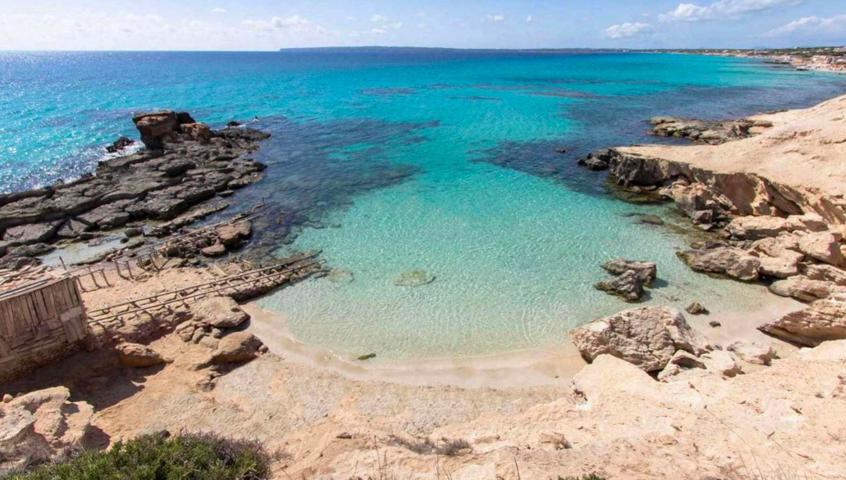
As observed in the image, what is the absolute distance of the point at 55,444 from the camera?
9797 mm

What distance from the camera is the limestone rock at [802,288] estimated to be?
51.8 feet

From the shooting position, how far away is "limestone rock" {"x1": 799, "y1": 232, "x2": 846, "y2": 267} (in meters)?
17.0

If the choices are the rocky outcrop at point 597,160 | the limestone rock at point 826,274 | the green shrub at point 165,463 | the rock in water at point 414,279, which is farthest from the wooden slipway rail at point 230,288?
the rocky outcrop at point 597,160

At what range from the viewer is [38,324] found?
13.0m

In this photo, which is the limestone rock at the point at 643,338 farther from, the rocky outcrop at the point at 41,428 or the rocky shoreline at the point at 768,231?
the rocky outcrop at the point at 41,428

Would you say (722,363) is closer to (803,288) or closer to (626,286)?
(626,286)

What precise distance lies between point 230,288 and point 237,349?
180 inches

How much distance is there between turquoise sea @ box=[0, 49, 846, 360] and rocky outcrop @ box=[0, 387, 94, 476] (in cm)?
660

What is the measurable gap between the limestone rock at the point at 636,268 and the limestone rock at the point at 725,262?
2048 millimetres

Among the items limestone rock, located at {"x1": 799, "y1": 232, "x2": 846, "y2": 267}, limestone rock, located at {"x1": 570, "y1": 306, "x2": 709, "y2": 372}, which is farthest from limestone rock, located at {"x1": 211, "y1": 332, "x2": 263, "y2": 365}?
limestone rock, located at {"x1": 799, "y1": 232, "x2": 846, "y2": 267}

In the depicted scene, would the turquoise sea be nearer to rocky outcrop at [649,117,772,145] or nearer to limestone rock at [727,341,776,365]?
rocky outcrop at [649,117,772,145]

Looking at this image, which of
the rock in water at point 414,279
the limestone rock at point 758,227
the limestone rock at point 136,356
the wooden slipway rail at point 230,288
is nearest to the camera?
the limestone rock at point 136,356

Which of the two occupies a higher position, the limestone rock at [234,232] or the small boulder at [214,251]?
the limestone rock at [234,232]

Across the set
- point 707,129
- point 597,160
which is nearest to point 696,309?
point 597,160
